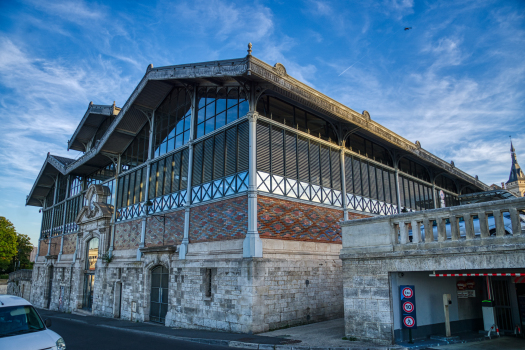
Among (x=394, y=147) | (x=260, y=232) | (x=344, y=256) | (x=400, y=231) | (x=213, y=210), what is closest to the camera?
(x=400, y=231)

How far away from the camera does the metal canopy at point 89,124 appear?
24.3 m

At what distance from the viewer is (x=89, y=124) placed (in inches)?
1071

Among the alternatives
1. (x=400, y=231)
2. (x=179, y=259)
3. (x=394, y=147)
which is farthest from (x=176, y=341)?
(x=394, y=147)

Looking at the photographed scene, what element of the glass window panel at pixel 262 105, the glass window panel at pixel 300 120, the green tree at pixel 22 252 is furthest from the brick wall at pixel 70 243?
the green tree at pixel 22 252

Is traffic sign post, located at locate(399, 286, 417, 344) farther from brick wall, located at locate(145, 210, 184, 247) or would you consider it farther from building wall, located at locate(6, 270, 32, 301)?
building wall, located at locate(6, 270, 32, 301)

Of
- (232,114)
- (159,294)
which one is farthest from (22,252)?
(232,114)

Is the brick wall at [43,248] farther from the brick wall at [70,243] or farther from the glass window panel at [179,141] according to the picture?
the glass window panel at [179,141]

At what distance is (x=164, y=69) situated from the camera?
16562mm

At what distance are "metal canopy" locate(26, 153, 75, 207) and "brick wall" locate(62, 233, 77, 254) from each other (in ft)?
17.0

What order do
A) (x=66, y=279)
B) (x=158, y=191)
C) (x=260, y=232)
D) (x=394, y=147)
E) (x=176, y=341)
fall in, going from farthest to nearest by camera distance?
(x=66, y=279) → (x=394, y=147) → (x=158, y=191) → (x=260, y=232) → (x=176, y=341)

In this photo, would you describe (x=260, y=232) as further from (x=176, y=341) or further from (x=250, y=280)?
(x=176, y=341)

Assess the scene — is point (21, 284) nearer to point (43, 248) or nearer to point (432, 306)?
point (43, 248)

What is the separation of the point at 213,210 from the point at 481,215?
9.68 metres

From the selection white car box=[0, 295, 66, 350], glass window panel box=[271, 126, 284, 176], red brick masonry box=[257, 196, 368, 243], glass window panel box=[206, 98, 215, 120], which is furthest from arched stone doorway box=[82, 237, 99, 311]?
white car box=[0, 295, 66, 350]
